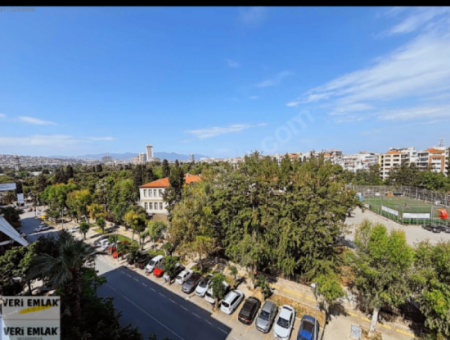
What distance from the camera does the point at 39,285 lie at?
1434 centimetres

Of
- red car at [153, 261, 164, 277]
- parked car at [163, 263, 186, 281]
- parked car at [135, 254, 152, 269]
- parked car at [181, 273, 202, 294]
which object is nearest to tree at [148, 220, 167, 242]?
parked car at [135, 254, 152, 269]

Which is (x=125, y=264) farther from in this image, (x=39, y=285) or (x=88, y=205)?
Result: (x=88, y=205)

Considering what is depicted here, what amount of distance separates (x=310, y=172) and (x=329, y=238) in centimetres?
409

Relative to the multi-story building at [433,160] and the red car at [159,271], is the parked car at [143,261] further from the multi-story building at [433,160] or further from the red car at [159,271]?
the multi-story building at [433,160]

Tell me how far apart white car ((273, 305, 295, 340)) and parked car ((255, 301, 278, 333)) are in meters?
0.35

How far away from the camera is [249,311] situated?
421 inches

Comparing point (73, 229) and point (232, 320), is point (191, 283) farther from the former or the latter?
point (73, 229)

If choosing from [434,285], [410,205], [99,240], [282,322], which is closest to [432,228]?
[410,205]

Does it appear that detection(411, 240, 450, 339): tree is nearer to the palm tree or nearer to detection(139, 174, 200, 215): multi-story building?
the palm tree

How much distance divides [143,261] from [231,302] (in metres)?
8.18

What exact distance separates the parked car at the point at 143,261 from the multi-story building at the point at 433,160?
203ft

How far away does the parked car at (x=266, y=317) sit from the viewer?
10.1m

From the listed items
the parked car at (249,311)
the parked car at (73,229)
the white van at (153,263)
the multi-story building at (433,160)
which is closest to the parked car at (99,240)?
the parked car at (73,229)

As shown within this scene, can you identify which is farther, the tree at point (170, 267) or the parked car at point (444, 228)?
the parked car at point (444, 228)
